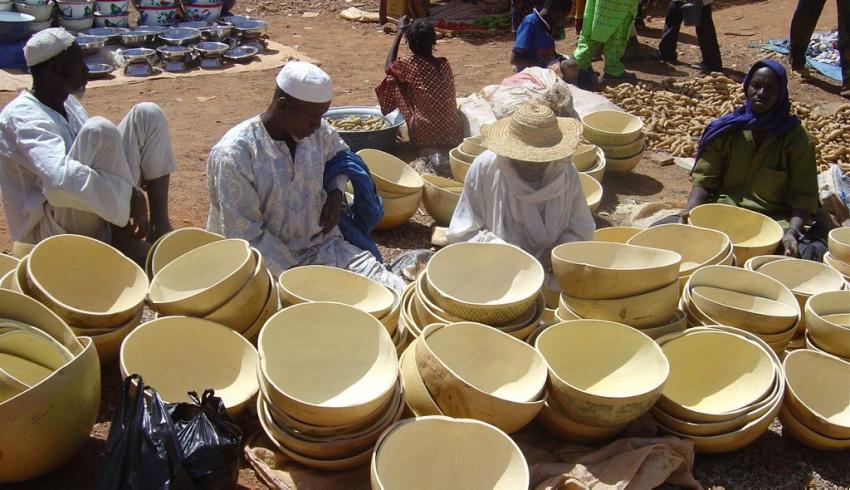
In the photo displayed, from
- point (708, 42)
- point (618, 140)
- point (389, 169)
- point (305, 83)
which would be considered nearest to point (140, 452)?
point (305, 83)

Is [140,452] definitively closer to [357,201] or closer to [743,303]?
[357,201]

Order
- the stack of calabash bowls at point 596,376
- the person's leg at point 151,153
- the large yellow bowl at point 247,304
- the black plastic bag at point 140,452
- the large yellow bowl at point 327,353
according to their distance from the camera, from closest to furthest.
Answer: the black plastic bag at point 140,452
the stack of calabash bowls at point 596,376
the large yellow bowl at point 327,353
the large yellow bowl at point 247,304
the person's leg at point 151,153

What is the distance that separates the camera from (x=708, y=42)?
8.93 metres

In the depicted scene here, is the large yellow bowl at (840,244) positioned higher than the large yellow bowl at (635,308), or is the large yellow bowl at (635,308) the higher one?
the large yellow bowl at (635,308)

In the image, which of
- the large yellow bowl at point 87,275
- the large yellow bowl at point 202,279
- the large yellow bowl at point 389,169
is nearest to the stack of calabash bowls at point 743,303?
the large yellow bowl at point 202,279

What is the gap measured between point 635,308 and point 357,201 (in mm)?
1632

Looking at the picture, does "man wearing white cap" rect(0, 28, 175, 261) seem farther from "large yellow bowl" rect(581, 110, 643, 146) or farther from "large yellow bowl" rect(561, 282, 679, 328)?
"large yellow bowl" rect(581, 110, 643, 146)

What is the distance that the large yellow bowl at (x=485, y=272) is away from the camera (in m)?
3.17

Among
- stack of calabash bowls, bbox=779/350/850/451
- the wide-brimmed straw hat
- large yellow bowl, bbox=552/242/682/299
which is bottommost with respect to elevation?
stack of calabash bowls, bbox=779/350/850/451

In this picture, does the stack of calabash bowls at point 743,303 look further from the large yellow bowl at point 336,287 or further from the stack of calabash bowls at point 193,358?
the stack of calabash bowls at point 193,358

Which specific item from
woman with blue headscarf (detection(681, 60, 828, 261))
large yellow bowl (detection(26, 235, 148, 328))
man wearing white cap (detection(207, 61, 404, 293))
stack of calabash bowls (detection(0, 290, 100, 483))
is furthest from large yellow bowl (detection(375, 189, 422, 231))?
stack of calabash bowls (detection(0, 290, 100, 483))

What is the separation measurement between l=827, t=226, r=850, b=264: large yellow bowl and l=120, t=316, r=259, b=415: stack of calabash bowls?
2972 mm

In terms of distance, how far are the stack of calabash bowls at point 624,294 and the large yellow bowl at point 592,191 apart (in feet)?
5.61

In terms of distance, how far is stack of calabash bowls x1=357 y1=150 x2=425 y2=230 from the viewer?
4691 mm
